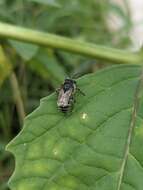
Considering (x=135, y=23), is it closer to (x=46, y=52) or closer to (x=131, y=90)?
(x=46, y=52)

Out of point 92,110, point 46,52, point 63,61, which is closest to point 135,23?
point 63,61

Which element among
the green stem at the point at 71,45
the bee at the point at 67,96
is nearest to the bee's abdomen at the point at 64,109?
the bee at the point at 67,96

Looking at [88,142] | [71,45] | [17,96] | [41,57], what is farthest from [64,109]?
[17,96]

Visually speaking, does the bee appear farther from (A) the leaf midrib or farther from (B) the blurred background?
(B) the blurred background

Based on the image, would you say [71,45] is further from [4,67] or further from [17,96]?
[17,96]

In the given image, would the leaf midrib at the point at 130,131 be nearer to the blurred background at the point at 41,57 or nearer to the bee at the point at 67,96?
the bee at the point at 67,96

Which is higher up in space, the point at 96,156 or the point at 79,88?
the point at 79,88
